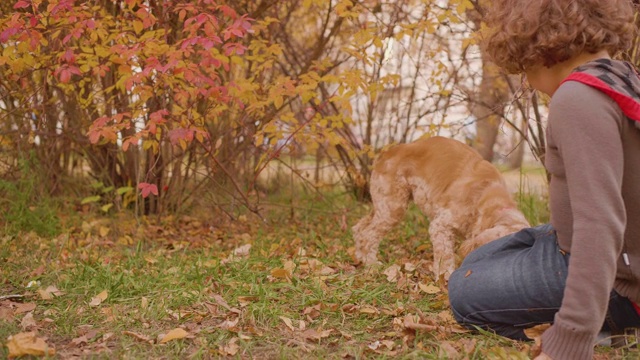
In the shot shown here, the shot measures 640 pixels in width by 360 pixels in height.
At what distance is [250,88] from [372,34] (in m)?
0.95

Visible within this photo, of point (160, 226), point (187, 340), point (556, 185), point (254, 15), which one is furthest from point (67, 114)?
point (556, 185)

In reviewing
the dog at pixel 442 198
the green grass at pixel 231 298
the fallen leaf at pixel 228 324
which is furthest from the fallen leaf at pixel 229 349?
the dog at pixel 442 198

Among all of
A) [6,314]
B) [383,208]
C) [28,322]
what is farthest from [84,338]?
[383,208]

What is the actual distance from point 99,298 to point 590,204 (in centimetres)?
245

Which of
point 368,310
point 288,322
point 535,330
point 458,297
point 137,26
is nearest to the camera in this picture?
point 535,330

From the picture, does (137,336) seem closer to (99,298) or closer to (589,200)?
(99,298)

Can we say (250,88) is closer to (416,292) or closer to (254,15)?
(254,15)

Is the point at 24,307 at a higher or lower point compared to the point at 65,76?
lower

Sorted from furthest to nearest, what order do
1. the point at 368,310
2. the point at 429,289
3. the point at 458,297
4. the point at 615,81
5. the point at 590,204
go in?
the point at 429,289 < the point at 368,310 < the point at 458,297 < the point at 615,81 < the point at 590,204

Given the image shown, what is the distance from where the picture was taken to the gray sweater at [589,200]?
2.18 metres

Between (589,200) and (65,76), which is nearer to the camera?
(589,200)

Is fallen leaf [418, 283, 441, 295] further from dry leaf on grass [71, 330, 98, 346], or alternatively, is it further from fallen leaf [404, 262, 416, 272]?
dry leaf on grass [71, 330, 98, 346]

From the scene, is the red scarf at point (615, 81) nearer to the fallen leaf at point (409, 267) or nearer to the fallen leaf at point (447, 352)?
the fallen leaf at point (447, 352)

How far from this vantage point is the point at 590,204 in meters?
2.18
